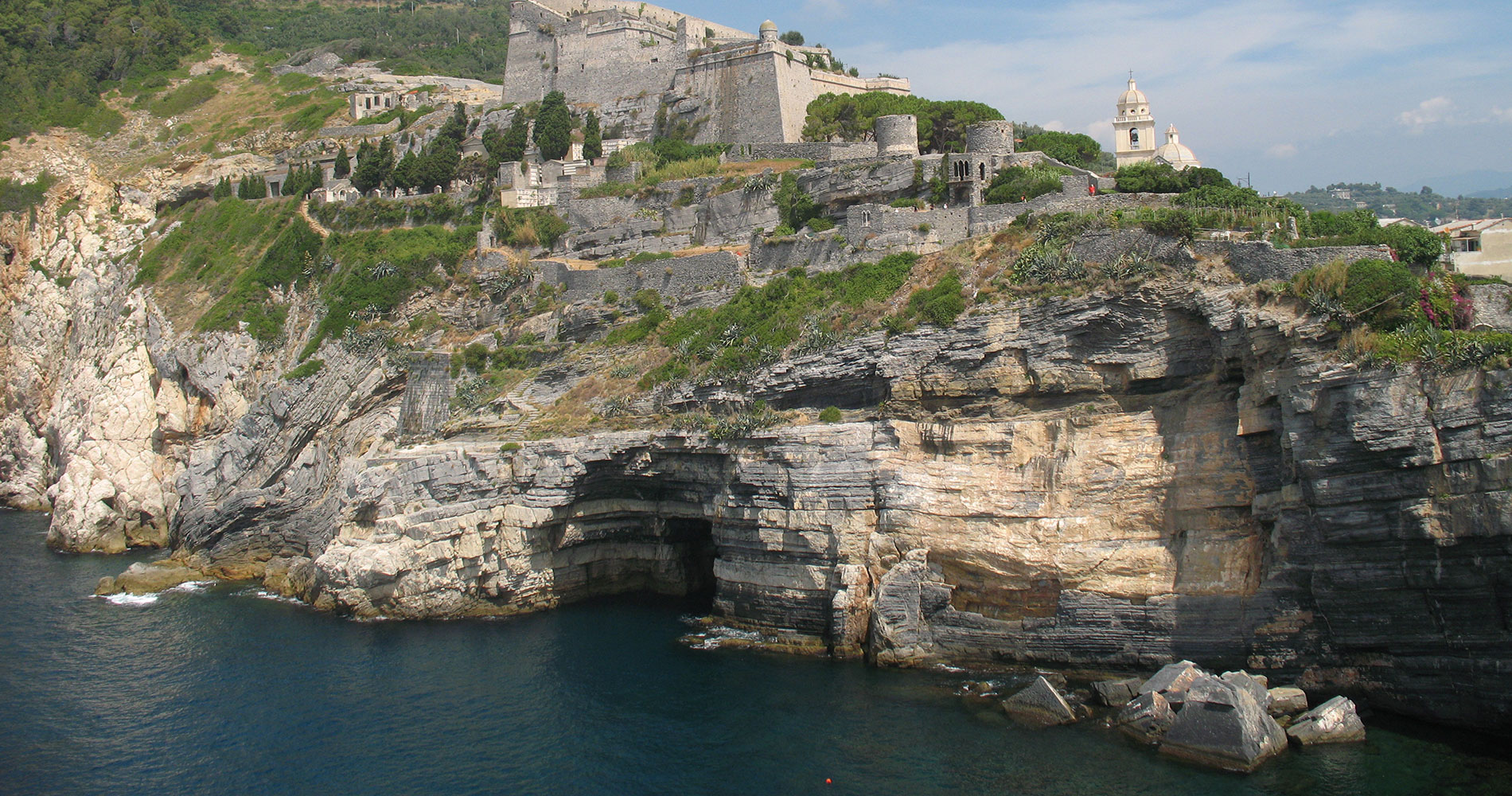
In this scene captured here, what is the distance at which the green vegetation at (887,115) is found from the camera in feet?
169

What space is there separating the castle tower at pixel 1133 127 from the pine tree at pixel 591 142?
2687cm

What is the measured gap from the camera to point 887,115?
51438 mm

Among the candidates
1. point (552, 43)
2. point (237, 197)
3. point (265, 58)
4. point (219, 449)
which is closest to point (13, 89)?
point (265, 58)

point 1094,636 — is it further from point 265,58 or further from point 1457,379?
point 265,58

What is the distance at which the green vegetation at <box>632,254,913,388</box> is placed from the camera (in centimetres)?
3706

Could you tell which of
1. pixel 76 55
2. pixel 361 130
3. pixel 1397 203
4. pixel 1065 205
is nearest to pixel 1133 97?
pixel 1065 205

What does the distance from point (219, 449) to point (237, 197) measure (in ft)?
72.6

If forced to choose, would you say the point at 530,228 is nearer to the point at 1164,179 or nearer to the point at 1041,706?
the point at 1164,179

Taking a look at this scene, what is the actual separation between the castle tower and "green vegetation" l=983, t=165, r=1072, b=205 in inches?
685

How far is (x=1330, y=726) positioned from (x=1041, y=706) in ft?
20.1

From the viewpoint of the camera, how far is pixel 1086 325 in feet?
98.9

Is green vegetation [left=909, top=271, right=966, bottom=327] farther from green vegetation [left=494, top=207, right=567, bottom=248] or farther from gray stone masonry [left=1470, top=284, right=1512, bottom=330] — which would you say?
green vegetation [left=494, top=207, right=567, bottom=248]

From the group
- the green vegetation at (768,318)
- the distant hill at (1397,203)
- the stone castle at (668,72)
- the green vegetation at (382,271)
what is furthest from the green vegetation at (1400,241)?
the distant hill at (1397,203)

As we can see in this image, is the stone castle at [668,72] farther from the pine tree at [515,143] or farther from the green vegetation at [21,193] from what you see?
the green vegetation at [21,193]
